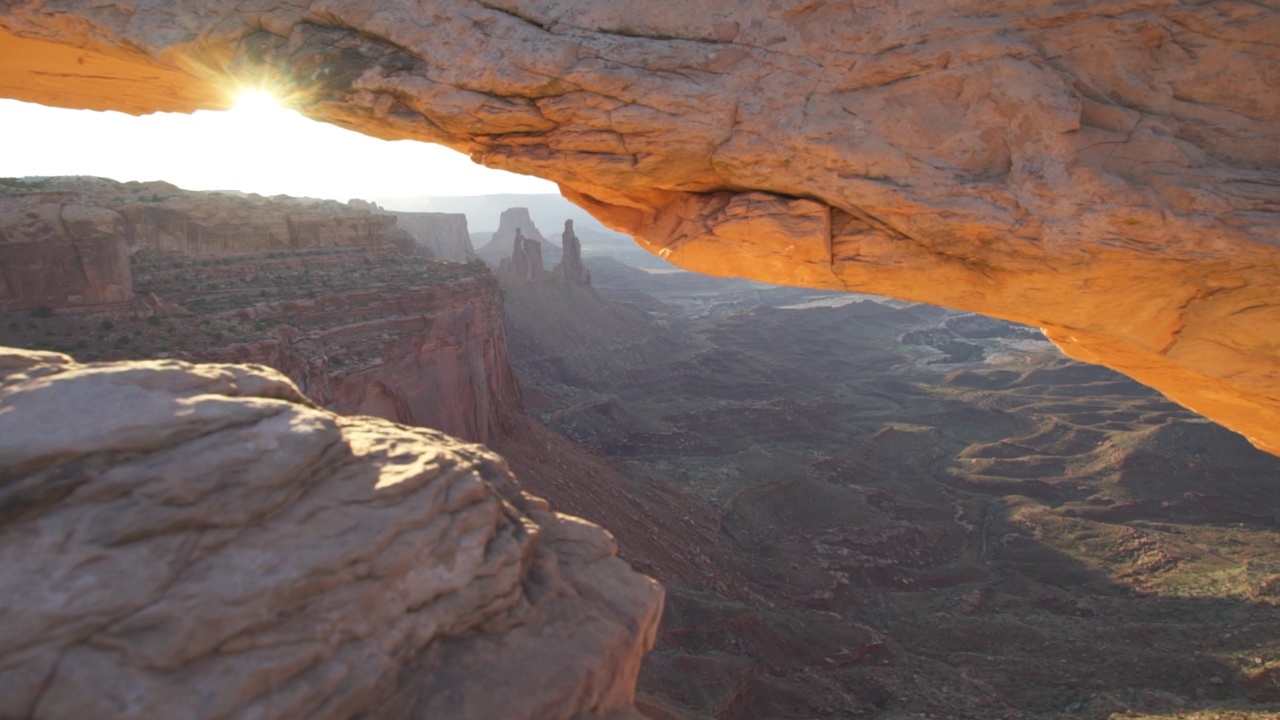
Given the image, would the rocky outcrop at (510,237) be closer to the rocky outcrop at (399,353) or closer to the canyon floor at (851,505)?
the canyon floor at (851,505)

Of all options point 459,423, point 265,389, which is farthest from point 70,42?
point 459,423

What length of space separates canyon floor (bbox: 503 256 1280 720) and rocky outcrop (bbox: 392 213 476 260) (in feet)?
104

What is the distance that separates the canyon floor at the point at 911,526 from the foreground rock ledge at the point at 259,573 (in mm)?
9594

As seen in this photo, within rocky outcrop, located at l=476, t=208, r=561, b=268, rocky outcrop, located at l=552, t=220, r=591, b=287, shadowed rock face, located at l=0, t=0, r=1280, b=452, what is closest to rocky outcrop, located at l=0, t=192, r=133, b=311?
shadowed rock face, located at l=0, t=0, r=1280, b=452

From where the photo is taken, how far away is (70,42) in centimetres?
953

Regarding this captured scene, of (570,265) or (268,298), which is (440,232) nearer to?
(570,265)

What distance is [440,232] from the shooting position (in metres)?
92.5

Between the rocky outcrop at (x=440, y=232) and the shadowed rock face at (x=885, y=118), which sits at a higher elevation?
the shadowed rock face at (x=885, y=118)

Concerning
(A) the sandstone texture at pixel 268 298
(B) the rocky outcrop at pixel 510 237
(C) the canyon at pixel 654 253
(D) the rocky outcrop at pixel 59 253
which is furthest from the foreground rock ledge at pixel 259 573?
(B) the rocky outcrop at pixel 510 237

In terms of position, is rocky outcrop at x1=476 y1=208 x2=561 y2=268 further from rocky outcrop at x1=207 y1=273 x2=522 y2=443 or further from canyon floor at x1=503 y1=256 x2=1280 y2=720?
rocky outcrop at x1=207 y1=273 x2=522 y2=443

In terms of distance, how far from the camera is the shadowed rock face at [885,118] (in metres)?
8.30

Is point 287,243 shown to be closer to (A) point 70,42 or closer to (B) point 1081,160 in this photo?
(A) point 70,42

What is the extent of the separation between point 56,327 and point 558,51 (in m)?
14.3

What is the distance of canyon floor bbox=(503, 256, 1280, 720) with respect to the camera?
59.4ft
